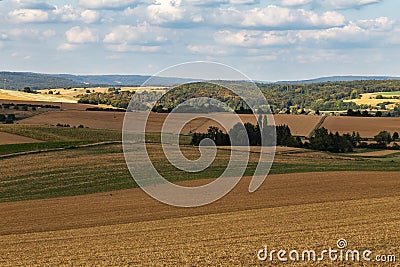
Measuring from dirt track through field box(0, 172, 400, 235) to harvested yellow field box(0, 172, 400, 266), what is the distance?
0.05 meters

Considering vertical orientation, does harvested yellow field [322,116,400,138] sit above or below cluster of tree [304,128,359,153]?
above

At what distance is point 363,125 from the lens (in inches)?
3140

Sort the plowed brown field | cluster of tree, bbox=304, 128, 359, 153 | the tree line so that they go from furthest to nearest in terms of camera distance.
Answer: the plowed brown field
cluster of tree, bbox=304, 128, 359, 153
the tree line

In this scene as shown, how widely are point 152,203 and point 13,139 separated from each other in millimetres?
33164

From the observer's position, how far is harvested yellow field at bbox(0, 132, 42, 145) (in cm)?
5734

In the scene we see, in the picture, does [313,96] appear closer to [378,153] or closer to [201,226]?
[378,153]

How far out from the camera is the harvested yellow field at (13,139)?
188 ft

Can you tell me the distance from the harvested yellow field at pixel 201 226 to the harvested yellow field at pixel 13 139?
1015 inches

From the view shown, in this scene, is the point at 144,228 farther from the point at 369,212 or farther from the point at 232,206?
the point at 369,212

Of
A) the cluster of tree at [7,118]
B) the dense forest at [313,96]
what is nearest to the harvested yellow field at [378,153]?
the dense forest at [313,96]

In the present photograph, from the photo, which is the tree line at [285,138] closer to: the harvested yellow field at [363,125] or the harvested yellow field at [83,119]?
the harvested yellow field at [363,125]

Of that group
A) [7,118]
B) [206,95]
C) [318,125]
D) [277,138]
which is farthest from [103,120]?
[206,95]

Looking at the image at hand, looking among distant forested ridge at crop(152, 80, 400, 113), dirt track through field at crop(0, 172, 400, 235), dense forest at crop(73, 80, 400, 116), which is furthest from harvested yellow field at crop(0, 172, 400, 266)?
distant forested ridge at crop(152, 80, 400, 113)

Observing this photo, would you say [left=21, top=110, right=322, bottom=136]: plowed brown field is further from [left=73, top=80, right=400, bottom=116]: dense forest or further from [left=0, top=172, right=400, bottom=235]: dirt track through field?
[left=0, top=172, right=400, bottom=235]: dirt track through field
